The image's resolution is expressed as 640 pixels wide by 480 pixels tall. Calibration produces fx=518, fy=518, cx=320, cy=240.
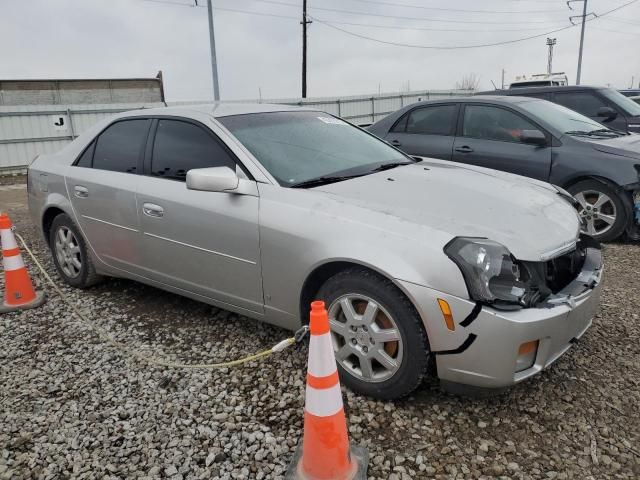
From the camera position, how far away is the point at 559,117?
5977 millimetres

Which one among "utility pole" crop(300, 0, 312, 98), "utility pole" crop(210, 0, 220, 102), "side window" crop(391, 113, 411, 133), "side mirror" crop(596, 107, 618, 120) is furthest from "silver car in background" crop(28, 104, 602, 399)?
"utility pole" crop(300, 0, 312, 98)

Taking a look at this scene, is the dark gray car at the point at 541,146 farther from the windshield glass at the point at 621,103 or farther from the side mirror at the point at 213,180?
the side mirror at the point at 213,180

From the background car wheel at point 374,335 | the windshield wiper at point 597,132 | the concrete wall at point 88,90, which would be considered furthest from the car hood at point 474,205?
the concrete wall at point 88,90

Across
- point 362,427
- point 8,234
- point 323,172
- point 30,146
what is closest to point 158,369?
point 362,427

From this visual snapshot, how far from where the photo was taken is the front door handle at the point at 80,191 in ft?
13.1

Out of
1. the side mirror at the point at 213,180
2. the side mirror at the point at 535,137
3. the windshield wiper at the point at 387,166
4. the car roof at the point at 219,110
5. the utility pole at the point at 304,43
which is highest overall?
the utility pole at the point at 304,43

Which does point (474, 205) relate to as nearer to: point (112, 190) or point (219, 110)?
point (219, 110)

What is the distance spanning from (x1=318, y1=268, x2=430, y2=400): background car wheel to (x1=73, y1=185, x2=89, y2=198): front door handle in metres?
2.31

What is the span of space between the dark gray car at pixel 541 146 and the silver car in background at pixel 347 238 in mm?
2169

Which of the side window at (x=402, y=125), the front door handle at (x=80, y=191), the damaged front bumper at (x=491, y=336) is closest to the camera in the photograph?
the damaged front bumper at (x=491, y=336)

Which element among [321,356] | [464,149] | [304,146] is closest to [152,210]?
[304,146]

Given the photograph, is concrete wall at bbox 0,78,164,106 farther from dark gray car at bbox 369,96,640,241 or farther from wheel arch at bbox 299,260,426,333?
wheel arch at bbox 299,260,426,333

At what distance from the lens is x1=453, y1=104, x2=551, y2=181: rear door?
559cm

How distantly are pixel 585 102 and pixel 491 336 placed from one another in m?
6.82
